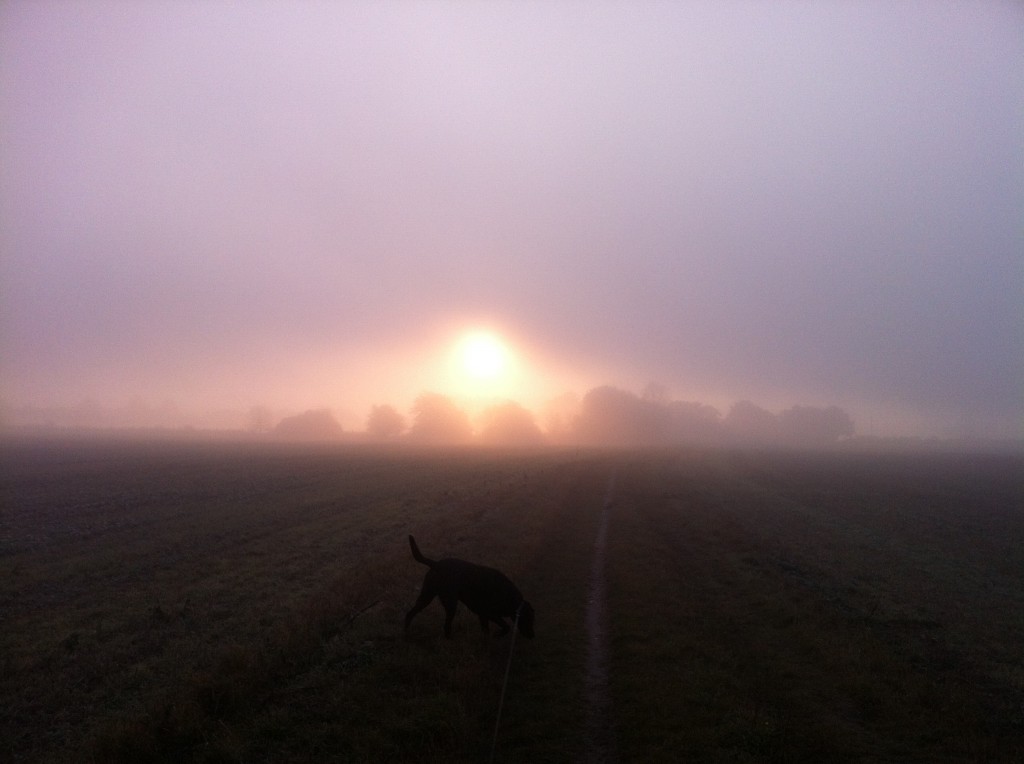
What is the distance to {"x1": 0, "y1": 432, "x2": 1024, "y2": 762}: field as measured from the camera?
8320 mm

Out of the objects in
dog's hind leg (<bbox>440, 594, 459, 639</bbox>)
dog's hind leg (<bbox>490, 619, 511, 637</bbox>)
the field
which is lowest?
the field

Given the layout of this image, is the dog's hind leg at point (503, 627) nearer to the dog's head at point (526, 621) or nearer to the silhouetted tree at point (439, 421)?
the dog's head at point (526, 621)

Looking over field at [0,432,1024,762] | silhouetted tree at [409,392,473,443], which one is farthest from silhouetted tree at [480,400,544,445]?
field at [0,432,1024,762]

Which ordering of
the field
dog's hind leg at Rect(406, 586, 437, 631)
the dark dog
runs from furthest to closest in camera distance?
dog's hind leg at Rect(406, 586, 437, 631), the dark dog, the field

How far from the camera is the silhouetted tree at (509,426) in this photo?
192 metres

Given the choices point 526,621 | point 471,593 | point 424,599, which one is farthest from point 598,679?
point 424,599

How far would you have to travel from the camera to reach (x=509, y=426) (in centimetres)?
19275

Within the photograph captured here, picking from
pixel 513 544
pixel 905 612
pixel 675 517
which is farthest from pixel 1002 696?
pixel 675 517

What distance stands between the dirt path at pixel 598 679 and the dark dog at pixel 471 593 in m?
1.43

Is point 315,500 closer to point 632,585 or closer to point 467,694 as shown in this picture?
point 632,585

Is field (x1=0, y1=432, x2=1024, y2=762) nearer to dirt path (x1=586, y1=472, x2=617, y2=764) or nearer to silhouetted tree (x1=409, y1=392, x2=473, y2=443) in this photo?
dirt path (x1=586, y1=472, x2=617, y2=764)

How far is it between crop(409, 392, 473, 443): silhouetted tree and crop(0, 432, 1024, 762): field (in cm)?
16322

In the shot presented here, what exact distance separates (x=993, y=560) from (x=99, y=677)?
99.1ft

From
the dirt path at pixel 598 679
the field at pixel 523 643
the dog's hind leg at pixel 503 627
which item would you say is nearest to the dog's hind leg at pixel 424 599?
the field at pixel 523 643
